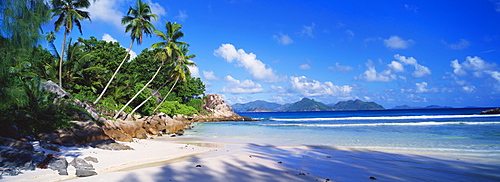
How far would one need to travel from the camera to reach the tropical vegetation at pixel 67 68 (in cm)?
472

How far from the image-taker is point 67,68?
20.4 meters

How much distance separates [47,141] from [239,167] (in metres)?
6.43

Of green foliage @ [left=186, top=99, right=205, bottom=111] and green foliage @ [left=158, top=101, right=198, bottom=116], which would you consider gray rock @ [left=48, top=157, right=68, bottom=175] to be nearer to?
green foliage @ [left=158, top=101, right=198, bottom=116]

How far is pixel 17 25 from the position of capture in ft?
15.2

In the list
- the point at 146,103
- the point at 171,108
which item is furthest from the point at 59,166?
the point at 171,108

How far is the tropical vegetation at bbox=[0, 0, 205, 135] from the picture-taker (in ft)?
15.5

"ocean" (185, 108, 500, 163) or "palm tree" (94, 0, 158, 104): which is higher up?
"palm tree" (94, 0, 158, 104)

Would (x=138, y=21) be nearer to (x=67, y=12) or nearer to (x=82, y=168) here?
(x=67, y=12)

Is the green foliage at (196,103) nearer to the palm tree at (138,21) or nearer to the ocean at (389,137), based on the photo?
the ocean at (389,137)

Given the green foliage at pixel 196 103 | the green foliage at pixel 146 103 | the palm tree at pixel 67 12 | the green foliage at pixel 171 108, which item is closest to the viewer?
the palm tree at pixel 67 12

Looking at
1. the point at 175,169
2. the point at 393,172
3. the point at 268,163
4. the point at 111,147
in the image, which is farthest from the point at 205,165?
the point at 393,172

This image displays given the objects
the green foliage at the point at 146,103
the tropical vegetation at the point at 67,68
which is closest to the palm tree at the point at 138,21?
the tropical vegetation at the point at 67,68

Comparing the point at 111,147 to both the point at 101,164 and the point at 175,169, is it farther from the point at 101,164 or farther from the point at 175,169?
the point at 175,169

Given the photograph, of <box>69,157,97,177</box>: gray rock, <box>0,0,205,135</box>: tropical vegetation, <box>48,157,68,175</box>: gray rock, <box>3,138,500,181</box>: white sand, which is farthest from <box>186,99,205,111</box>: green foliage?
<box>48,157,68,175</box>: gray rock
